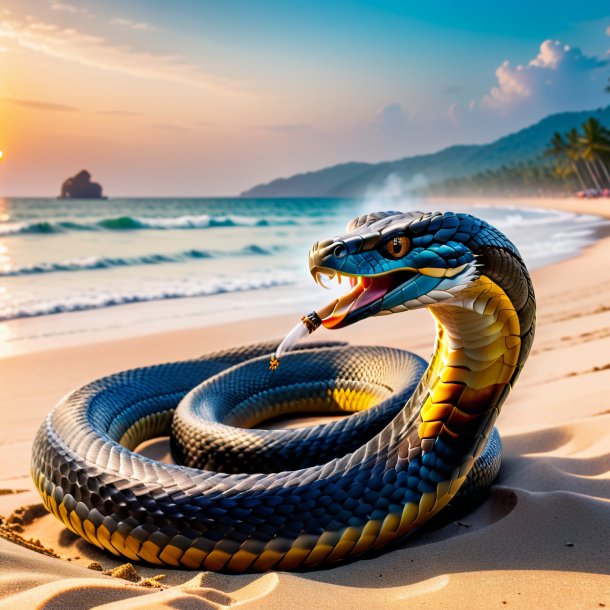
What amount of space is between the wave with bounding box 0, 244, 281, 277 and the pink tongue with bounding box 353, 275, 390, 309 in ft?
52.1

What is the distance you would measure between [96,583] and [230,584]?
21.5 inches

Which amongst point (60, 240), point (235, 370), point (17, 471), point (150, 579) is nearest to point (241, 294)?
point (235, 370)

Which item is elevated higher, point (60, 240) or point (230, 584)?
point (60, 240)

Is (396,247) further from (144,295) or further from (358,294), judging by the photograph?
(144,295)

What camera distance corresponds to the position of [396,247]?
212cm

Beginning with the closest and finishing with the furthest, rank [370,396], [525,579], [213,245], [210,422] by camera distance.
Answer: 1. [525,579]
2. [210,422]
3. [370,396]
4. [213,245]

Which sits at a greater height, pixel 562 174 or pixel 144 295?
pixel 562 174

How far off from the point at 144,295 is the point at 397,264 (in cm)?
1088

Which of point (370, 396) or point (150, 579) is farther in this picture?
point (370, 396)

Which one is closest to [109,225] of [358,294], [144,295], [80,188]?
[144,295]

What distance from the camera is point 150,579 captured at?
8.50 ft

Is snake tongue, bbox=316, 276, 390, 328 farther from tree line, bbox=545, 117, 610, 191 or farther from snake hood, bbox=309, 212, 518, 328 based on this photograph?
tree line, bbox=545, 117, 610, 191

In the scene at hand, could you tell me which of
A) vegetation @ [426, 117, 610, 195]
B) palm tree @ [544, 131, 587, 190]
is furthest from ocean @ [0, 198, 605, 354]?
palm tree @ [544, 131, 587, 190]

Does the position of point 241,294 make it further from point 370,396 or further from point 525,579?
point 525,579
